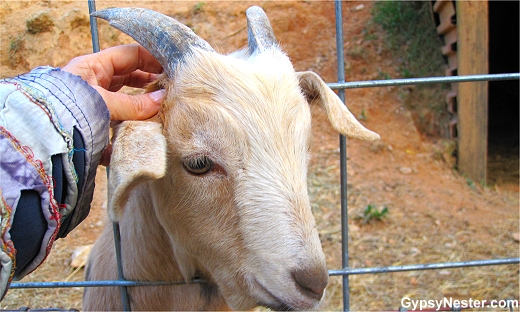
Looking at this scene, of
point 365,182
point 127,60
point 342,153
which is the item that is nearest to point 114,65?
point 127,60

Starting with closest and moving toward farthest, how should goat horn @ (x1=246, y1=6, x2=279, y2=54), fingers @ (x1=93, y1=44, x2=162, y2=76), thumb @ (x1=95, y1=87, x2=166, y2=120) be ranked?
thumb @ (x1=95, y1=87, x2=166, y2=120) → fingers @ (x1=93, y1=44, x2=162, y2=76) → goat horn @ (x1=246, y1=6, x2=279, y2=54)

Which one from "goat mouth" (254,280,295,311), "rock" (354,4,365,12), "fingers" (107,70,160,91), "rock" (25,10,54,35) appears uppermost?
"rock" (354,4,365,12)

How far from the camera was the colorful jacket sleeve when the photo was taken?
4.14 ft

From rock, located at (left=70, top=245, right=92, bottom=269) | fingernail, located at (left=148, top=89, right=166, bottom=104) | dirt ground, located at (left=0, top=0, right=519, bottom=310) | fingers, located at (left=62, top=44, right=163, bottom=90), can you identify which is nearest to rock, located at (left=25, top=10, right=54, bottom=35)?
dirt ground, located at (left=0, top=0, right=519, bottom=310)

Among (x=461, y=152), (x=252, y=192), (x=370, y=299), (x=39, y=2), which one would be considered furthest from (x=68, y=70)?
(x=461, y=152)

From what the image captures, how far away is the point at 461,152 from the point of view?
565 cm

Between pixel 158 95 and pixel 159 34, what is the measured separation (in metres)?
0.21

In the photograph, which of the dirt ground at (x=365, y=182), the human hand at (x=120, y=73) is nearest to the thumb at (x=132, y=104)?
the human hand at (x=120, y=73)

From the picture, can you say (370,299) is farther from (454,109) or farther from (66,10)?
(66,10)

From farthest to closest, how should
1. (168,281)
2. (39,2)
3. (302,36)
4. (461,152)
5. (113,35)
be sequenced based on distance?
(302,36)
(461,152)
(113,35)
(39,2)
(168,281)

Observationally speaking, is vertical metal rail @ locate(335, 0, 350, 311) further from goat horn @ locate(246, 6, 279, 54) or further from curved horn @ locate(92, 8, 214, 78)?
curved horn @ locate(92, 8, 214, 78)

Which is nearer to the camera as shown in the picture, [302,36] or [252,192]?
[252,192]

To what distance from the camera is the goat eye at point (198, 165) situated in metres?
1.58

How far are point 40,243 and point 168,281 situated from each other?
755mm
